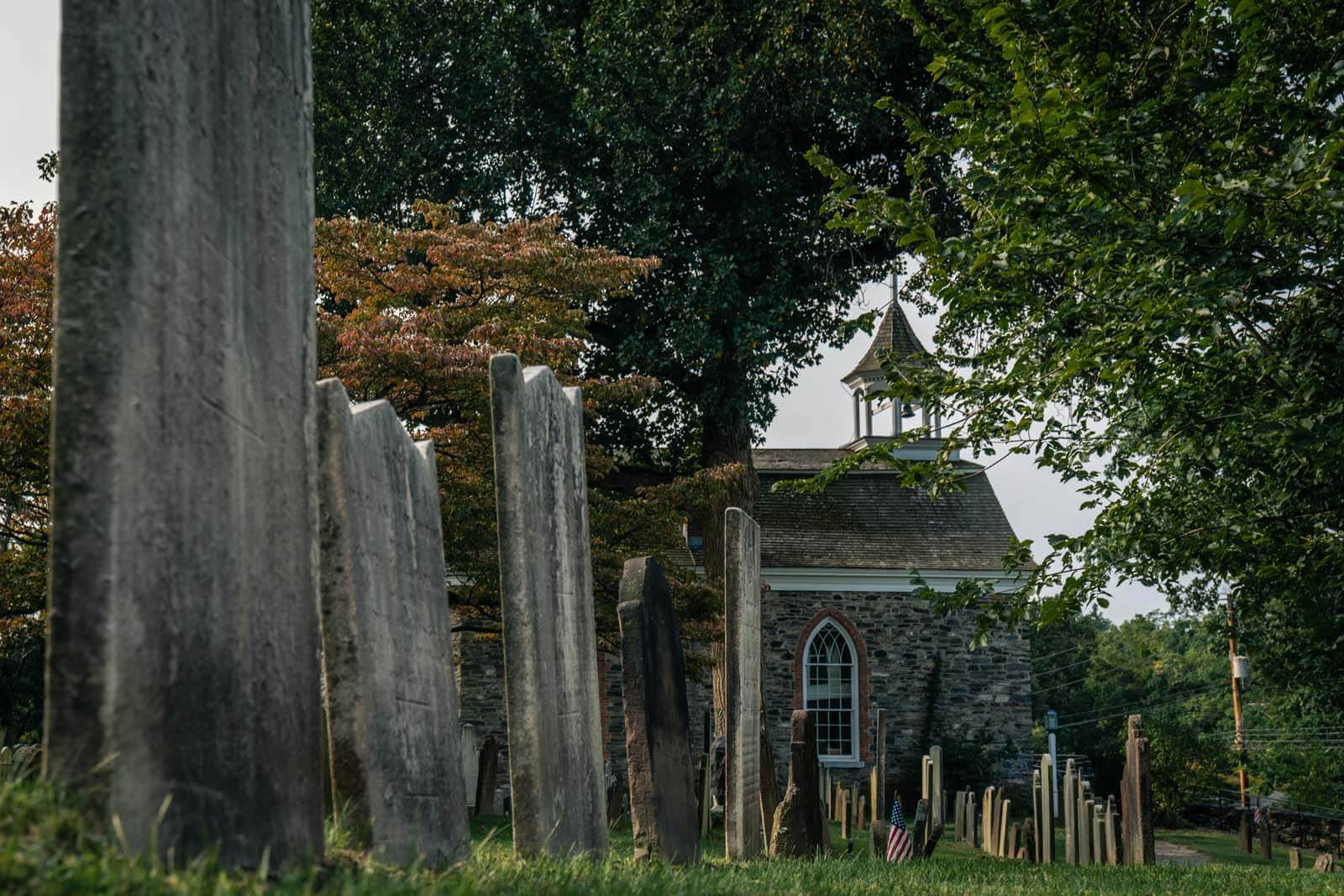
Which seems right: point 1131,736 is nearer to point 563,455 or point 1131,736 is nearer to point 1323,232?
point 1323,232

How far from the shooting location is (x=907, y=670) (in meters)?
28.0

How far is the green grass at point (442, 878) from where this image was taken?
233cm

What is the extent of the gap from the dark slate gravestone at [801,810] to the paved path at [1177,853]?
1094cm

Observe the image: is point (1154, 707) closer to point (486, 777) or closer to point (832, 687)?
point (832, 687)

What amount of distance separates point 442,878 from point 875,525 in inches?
1052

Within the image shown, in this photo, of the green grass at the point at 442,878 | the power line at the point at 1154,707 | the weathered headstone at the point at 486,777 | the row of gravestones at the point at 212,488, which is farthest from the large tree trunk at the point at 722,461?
the power line at the point at 1154,707

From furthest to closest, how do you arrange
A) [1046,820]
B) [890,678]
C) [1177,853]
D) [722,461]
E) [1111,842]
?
[890,678] < [1177,853] < [722,461] < [1046,820] < [1111,842]

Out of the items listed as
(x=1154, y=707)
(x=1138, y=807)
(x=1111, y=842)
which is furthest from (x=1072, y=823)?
(x=1154, y=707)

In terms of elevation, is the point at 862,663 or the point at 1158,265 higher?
the point at 1158,265

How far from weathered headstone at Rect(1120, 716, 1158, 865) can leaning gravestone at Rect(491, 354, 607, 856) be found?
27.7ft

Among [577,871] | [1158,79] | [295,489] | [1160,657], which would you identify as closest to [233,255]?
[295,489]

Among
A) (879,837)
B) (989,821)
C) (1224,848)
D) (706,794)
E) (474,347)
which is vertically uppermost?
(474,347)

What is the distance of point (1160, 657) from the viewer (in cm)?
6341

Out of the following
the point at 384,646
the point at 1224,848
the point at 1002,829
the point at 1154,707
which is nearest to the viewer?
the point at 384,646
